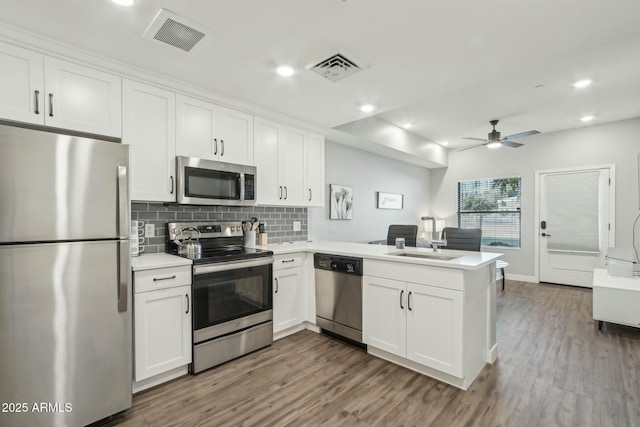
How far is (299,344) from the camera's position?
296 centimetres

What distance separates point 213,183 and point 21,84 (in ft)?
4.55

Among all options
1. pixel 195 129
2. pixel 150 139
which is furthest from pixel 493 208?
pixel 150 139

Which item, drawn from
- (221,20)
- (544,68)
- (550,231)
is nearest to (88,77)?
(221,20)

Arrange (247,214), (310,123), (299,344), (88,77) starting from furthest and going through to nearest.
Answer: (310,123), (247,214), (299,344), (88,77)

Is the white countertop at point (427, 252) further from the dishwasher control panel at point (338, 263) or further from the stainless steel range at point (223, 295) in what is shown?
the stainless steel range at point (223, 295)

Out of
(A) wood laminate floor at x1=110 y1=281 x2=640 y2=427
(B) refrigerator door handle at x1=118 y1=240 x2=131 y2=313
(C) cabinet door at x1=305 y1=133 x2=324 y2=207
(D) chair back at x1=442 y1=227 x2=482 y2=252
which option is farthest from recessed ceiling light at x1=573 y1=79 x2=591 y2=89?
(B) refrigerator door handle at x1=118 y1=240 x2=131 y2=313

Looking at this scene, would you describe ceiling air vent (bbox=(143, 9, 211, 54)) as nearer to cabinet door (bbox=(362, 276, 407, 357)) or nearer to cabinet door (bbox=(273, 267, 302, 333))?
cabinet door (bbox=(273, 267, 302, 333))

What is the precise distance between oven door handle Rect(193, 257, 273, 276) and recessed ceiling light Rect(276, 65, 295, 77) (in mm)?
1623

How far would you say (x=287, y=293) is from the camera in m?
3.10

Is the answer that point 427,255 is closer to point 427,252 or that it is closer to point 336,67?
point 427,252

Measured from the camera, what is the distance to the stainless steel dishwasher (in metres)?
2.80

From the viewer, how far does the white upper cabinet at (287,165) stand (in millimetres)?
3305

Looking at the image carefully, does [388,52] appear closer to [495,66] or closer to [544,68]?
[495,66]

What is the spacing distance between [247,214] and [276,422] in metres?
2.12
